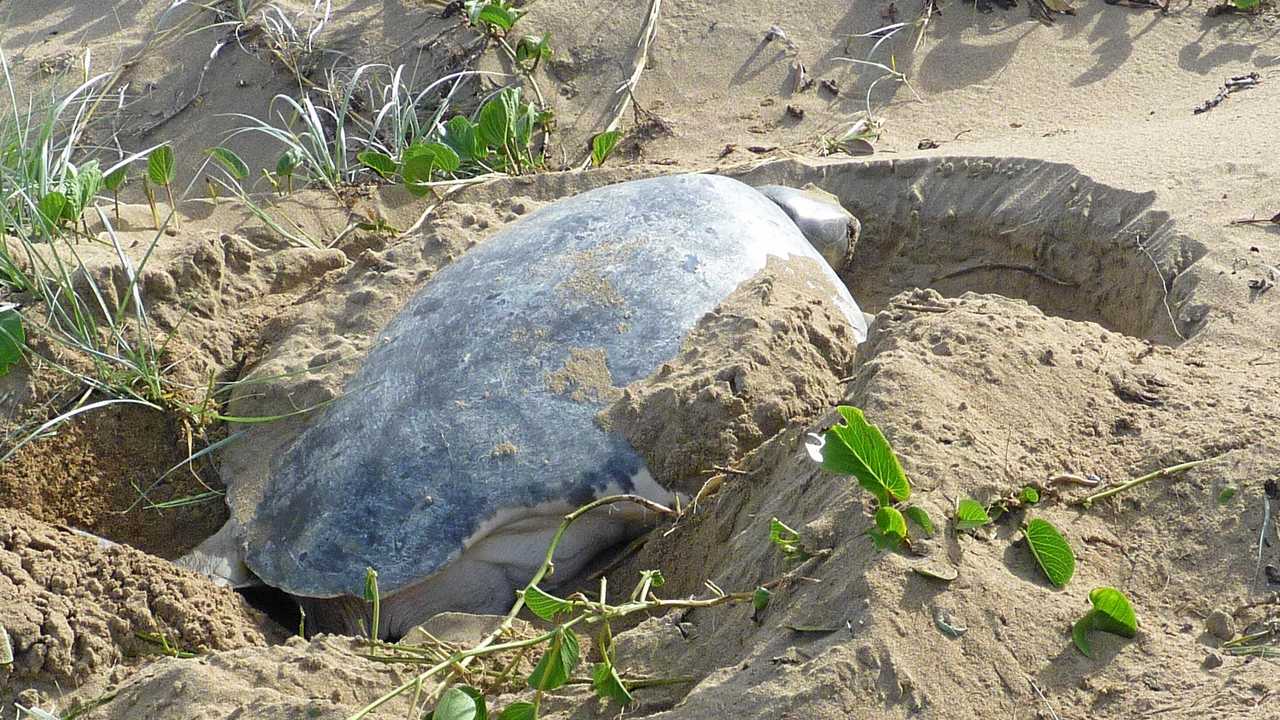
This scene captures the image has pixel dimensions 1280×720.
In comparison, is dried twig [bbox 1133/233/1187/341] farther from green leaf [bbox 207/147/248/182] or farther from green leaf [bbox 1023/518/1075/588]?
green leaf [bbox 207/147/248/182]

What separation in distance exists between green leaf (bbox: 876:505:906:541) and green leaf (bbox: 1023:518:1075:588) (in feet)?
0.65

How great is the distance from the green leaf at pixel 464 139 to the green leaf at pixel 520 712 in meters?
2.51

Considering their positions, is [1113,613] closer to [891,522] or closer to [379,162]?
[891,522]

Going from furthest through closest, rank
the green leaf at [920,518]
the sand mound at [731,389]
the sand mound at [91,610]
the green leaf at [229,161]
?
the green leaf at [229,161], the sand mound at [731,389], the sand mound at [91,610], the green leaf at [920,518]

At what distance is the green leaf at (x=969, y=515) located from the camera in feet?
5.17

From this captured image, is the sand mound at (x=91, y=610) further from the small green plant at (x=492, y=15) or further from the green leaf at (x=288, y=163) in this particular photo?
the small green plant at (x=492, y=15)

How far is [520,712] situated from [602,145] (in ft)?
8.51

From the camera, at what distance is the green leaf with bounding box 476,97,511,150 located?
3795mm

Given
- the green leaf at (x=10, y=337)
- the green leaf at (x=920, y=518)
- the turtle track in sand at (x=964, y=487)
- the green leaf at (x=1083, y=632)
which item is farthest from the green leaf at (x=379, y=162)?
the green leaf at (x=1083, y=632)

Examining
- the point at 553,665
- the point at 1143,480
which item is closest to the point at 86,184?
the point at 553,665

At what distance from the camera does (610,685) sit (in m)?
1.62

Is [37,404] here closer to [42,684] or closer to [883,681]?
[42,684]

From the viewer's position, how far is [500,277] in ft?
8.63

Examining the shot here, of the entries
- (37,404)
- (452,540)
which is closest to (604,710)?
(452,540)
